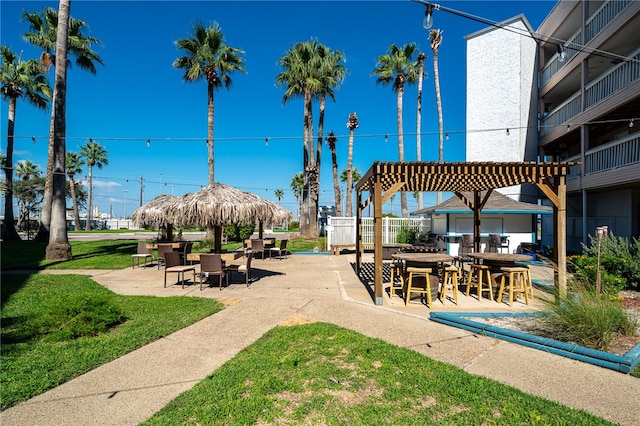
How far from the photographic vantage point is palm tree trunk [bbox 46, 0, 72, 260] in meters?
13.4

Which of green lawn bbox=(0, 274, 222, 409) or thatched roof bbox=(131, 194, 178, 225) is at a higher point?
thatched roof bbox=(131, 194, 178, 225)

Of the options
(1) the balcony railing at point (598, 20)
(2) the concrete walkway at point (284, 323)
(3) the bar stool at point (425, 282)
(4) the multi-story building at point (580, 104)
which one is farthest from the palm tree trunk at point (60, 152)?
(1) the balcony railing at point (598, 20)

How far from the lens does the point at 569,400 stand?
10.4 ft

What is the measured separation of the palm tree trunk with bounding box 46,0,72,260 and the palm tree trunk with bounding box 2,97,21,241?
12.9 m

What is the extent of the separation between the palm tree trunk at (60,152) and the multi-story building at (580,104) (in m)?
16.8

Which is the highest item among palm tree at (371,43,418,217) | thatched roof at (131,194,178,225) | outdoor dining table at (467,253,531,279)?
palm tree at (371,43,418,217)

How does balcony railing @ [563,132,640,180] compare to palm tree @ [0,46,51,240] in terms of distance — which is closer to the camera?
balcony railing @ [563,132,640,180]

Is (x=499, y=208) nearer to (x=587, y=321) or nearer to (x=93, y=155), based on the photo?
(x=587, y=321)

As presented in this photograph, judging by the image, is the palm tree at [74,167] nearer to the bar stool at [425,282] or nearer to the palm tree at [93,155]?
the palm tree at [93,155]

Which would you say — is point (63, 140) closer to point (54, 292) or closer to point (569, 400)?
point (54, 292)

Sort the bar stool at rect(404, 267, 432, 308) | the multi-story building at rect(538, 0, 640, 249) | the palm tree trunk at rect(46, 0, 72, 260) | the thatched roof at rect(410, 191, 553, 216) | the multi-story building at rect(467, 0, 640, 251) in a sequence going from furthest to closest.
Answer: the thatched roof at rect(410, 191, 553, 216) → the palm tree trunk at rect(46, 0, 72, 260) → the multi-story building at rect(467, 0, 640, 251) → the multi-story building at rect(538, 0, 640, 249) → the bar stool at rect(404, 267, 432, 308)

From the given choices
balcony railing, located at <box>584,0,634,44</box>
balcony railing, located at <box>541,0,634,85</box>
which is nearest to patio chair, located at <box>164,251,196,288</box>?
balcony railing, located at <box>541,0,634,85</box>

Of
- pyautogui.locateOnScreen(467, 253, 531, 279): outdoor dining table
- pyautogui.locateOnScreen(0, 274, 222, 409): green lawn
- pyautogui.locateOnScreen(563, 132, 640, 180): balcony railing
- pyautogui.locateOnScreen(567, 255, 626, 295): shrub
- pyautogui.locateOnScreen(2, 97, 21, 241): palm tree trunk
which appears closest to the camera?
pyautogui.locateOnScreen(0, 274, 222, 409): green lawn

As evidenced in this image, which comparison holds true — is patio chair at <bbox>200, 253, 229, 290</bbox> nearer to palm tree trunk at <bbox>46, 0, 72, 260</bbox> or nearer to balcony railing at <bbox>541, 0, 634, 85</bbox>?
palm tree trunk at <bbox>46, 0, 72, 260</bbox>
